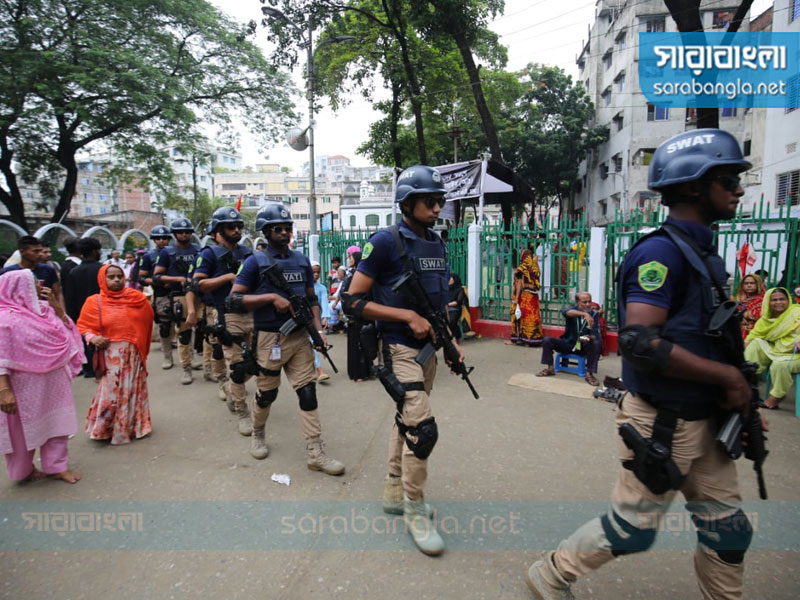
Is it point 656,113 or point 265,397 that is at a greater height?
point 656,113

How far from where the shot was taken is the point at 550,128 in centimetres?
2881

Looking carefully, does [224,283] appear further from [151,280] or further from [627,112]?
[627,112]

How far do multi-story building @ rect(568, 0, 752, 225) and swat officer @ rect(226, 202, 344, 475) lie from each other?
21.2m

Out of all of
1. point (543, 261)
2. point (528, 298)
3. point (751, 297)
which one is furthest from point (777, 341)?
point (543, 261)

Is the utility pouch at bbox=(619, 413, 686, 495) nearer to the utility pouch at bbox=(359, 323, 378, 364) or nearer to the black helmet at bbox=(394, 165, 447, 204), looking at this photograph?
the utility pouch at bbox=(359, 323, 378, 364)

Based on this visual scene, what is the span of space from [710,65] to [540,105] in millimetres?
20518

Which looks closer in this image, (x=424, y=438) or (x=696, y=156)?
(x=696, y=156)

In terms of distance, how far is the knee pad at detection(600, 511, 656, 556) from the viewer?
176 cm

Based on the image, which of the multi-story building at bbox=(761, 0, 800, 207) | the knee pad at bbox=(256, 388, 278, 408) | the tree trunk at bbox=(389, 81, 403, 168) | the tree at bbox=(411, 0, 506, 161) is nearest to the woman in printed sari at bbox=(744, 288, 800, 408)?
the knee pad at bbox=(256, 388, 278, 408)

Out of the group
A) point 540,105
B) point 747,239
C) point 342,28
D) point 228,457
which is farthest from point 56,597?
point 540,105

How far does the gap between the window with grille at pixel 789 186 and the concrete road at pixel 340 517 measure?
12.1 m

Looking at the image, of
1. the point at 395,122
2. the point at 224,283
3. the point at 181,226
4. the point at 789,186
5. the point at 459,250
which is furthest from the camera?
the point at 395,122

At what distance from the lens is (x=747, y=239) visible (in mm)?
6000

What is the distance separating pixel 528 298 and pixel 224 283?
4.66m
